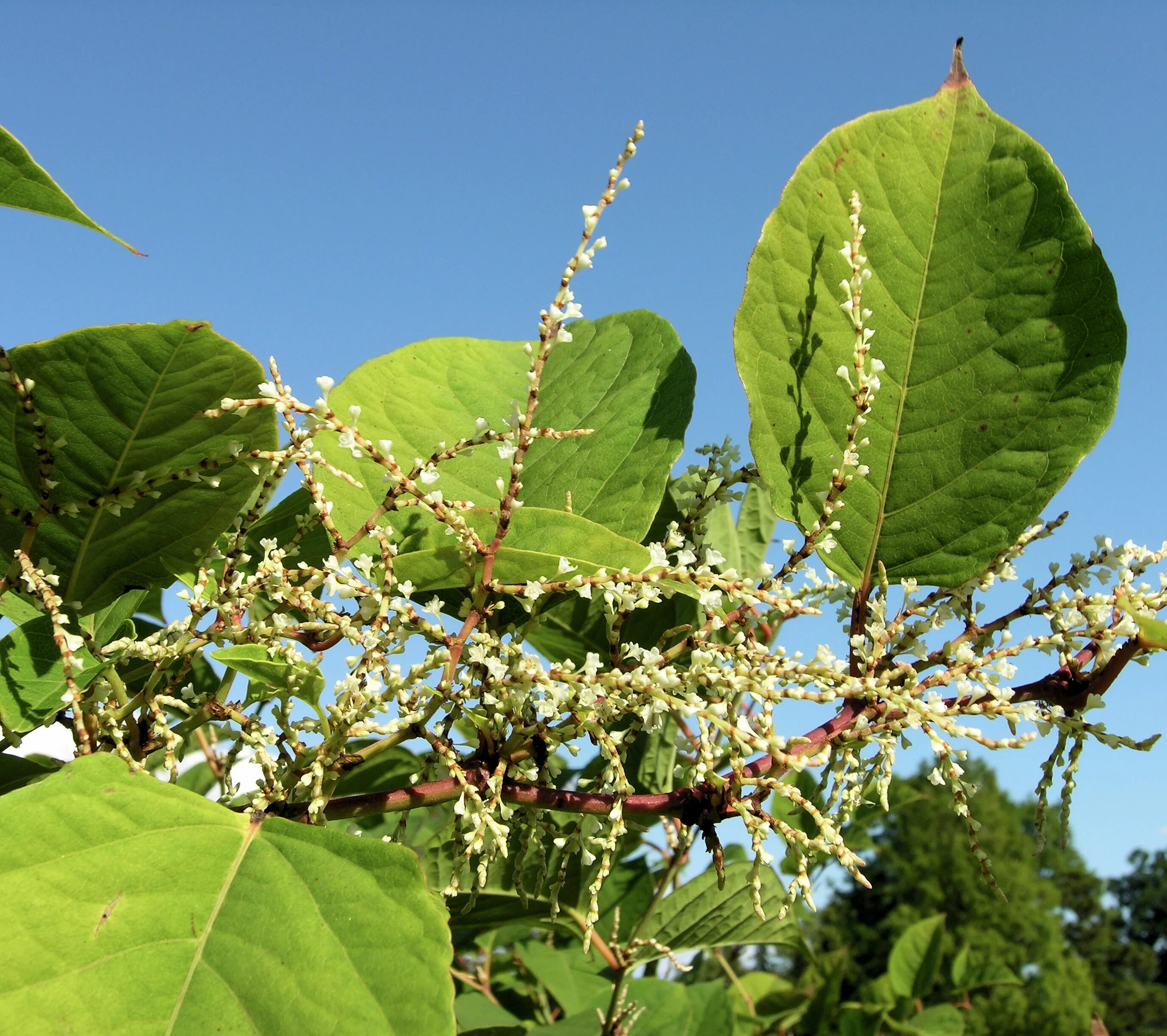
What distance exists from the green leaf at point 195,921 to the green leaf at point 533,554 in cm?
29

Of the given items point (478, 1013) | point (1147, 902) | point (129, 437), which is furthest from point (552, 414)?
point (1147, 902)

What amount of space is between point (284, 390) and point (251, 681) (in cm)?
36

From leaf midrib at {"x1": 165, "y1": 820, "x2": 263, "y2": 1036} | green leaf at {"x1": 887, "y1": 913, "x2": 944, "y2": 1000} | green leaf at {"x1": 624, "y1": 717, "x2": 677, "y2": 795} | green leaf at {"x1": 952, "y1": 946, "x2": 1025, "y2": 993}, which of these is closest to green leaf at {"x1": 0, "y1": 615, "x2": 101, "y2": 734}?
leaf midrib at {"x1": 165, "y1": 820, "x2": 263, "y2": 1036}

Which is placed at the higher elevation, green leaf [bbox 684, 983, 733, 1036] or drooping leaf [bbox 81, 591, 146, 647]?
drooping leaf [bbox 81, 591, 146, 647]

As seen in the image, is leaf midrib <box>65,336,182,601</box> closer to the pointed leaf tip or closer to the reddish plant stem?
the reddish plant stem

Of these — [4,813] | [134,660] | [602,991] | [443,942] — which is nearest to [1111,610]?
[443,942]

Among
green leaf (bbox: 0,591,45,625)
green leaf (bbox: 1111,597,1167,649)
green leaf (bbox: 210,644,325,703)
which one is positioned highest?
green leaf (bbox: 0,591,45,625)

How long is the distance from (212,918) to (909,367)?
96cm

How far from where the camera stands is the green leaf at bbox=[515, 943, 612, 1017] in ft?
8.02

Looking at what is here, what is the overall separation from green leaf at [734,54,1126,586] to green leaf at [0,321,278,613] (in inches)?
23.8

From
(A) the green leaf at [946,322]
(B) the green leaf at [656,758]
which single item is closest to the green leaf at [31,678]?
(A) the green leaf at [946,322]

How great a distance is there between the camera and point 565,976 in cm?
253

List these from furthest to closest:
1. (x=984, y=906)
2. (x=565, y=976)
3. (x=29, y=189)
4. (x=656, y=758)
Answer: (x=984, y=906), (x=565, y=976), (x=656, y=758), (x=29, y=189)

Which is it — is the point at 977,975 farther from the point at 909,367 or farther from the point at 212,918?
the point at 212,918
